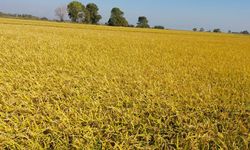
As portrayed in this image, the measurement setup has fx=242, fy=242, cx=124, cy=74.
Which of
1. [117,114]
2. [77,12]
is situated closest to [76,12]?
[77,12]

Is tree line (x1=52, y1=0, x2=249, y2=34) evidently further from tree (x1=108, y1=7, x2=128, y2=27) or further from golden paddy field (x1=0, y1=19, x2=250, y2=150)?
golden paddy field (x1=0, y1=19, x2=250, y2=150)

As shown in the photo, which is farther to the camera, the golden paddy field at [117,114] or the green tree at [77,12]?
the green tree at [77,12]

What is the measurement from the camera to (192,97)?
3650 mm

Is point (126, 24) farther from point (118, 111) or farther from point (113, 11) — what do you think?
point (118, 111)

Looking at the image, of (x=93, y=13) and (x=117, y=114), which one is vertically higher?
(x=93, y=13)

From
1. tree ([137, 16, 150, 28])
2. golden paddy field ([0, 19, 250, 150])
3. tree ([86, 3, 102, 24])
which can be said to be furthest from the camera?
tree ([137, 16, 150, 28])

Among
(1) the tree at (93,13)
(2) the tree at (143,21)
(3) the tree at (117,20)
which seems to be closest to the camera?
(3) the tree at (117,20)

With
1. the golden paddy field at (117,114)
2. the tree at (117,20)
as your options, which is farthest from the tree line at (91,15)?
the golden paddy field at (117,114)

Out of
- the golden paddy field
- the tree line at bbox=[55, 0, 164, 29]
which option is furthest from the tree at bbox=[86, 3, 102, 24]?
the golden paddy field

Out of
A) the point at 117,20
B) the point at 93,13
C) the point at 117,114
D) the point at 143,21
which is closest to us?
the point at 117,114

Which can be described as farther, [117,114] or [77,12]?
[77,12]

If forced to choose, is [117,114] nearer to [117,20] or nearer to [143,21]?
[117,20]

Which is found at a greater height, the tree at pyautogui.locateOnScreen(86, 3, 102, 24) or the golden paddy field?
the tree at pyautogui.locateOnScreen(86, 3, 102, 24)

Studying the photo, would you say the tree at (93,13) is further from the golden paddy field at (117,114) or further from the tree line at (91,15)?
the golden paddy field at (117,114)
